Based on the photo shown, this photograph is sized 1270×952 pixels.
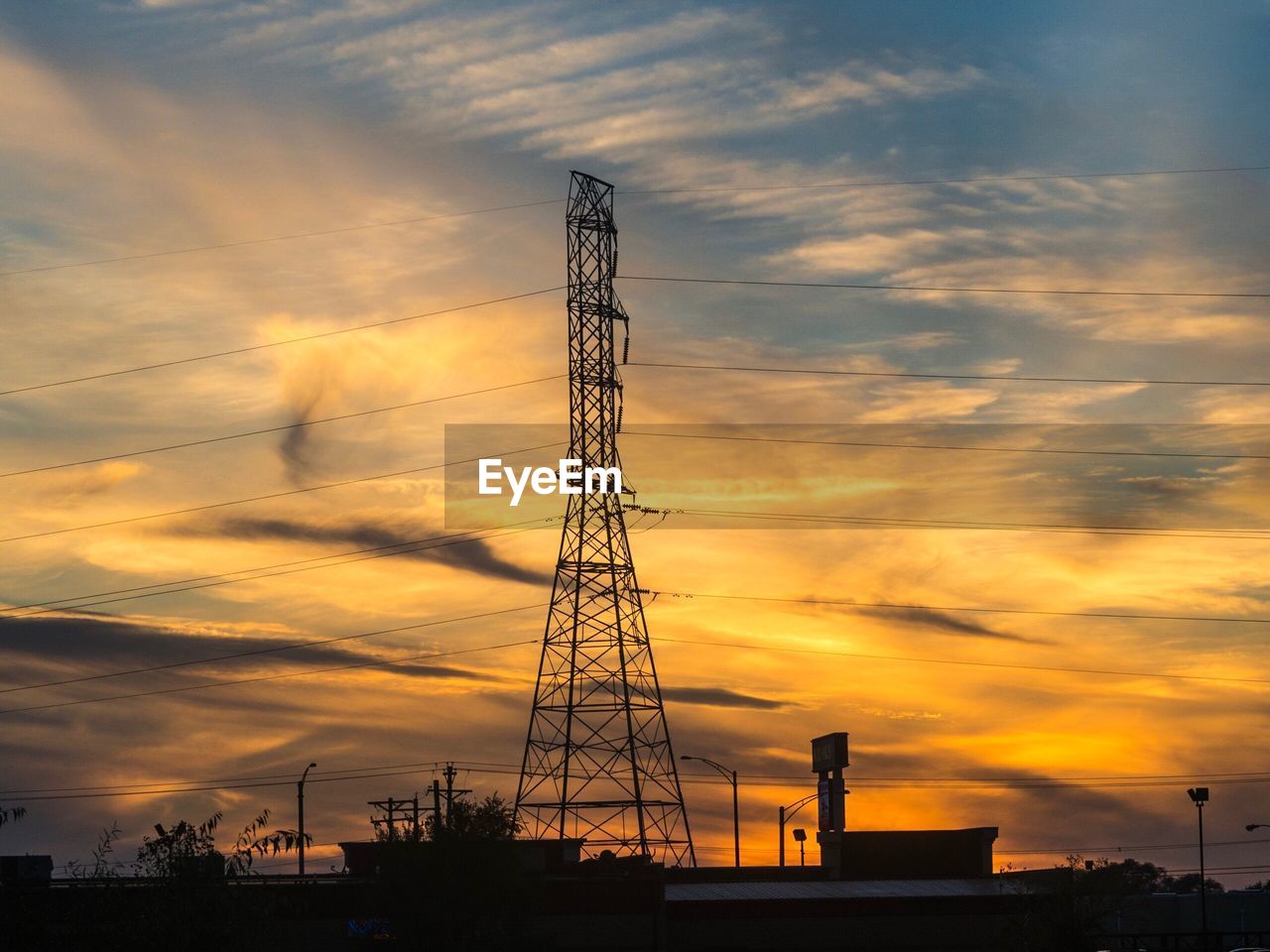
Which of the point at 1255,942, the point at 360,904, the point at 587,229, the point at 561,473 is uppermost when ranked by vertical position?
the point at 587,229

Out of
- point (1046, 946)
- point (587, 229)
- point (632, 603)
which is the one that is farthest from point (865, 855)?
point (587, 229)

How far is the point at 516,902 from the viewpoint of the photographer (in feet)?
227

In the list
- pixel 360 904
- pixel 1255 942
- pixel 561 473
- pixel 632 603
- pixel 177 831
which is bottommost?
pixel 1255 942

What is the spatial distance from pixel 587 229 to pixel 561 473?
13.6 metres

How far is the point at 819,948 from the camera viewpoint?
8731cm

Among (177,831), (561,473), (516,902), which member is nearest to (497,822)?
(516,902)

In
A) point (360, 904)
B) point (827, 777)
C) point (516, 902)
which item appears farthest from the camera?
point (827, 777)

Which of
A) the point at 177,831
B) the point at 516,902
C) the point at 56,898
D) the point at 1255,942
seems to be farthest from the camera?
the point at 1255,942

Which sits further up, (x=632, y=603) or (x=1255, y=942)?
(x=632, y=603)

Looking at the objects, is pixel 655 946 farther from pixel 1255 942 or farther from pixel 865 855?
pixel 1255 942

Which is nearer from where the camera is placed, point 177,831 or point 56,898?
point 177,831

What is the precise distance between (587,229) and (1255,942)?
73397 millimetres

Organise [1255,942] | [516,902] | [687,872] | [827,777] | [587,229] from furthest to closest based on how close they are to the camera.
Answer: [827,777] → [1255,942] → [687,872] → [587,229] → [516,902]

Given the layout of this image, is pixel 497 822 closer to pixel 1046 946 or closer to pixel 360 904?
pixel 360 904
